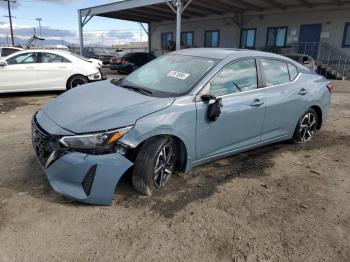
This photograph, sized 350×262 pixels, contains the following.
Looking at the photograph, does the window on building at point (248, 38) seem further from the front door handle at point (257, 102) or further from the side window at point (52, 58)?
the front door handle at point (257, 102)

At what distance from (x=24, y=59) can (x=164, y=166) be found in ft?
24.4

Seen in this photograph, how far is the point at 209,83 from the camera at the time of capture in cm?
357

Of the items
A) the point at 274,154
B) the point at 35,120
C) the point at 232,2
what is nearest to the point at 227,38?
the point at 232,2

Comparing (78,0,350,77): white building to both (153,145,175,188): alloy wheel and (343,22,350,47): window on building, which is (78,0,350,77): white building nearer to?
(343,22,350,47): window on building

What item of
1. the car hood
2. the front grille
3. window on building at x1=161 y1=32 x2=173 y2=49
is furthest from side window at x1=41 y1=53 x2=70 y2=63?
window on building at x1=161 y1=32 x2=173 y2=49

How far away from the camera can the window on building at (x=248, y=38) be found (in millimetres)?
21478

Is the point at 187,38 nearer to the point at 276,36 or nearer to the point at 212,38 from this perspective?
the point at 212,38

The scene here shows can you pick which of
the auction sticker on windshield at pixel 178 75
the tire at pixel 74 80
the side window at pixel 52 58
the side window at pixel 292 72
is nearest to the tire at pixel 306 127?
the side window at pixel 292 72

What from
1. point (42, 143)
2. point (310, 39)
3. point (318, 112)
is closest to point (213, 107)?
point (42, 143)

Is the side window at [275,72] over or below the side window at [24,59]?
over

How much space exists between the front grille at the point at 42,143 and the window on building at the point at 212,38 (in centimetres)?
2193

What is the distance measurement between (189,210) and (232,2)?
1741 cm

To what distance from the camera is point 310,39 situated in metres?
18.9

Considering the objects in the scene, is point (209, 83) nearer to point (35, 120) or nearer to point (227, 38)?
point (35, 120)
